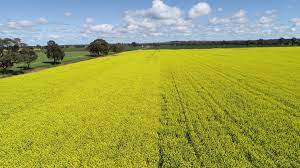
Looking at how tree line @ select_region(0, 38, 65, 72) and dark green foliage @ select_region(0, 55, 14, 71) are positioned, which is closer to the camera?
dark green foliage @ select_region(0, 55, 14, 71)

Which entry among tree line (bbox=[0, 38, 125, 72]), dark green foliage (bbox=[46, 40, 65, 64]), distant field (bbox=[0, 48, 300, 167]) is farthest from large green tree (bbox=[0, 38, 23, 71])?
distant field (bbox=[0, 48, 300, 167])

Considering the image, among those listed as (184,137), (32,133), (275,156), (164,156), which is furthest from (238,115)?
(32,133)

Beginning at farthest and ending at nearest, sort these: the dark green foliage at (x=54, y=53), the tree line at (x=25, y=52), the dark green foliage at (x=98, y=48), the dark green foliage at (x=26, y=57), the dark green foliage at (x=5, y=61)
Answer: the dark green foliage at (x=98, y=48) < the dark green foliage at (x=54, y=53) < the dark green foliage at (x=26, y=57) < the tree line at (x=25, y=52) < the dark green foliage at (x=5, y=61)

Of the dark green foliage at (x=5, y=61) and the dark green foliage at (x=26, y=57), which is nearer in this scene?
A: the dark green foliage at (x=5, y=61)

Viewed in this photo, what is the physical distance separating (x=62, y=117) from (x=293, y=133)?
10583mm

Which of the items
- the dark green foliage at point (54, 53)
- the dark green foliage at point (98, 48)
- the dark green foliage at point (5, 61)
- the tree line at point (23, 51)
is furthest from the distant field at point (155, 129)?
the dark green foliage at point (98, 48)

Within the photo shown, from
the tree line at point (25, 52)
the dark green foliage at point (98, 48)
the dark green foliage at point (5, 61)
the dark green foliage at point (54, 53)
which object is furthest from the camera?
the dark green foliage at point (98, 48)

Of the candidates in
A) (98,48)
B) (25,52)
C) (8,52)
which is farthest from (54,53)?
(98,48)

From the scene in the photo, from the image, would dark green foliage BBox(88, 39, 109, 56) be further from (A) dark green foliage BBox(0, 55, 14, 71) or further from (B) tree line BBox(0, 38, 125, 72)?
(A) dark green foliage BBox(0, 55, 14, 71)

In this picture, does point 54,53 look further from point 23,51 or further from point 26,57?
point 26,57

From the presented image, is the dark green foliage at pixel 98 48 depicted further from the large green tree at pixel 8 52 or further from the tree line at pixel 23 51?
the large green tree at pixel 8 52

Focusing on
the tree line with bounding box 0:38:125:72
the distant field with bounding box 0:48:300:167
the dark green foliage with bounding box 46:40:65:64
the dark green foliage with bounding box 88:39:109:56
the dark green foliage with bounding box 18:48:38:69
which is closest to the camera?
the distant field with bounding box 0:48:300:167

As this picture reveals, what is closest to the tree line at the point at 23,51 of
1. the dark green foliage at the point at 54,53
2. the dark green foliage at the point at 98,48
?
the dark green foliage at the point at 54,53

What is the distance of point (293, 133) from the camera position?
11.6 m
